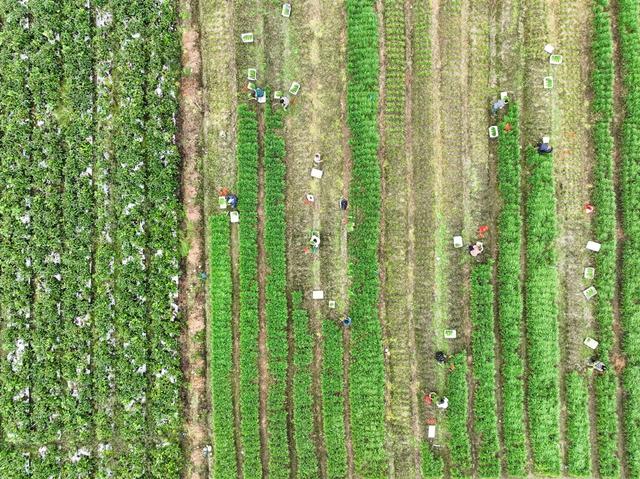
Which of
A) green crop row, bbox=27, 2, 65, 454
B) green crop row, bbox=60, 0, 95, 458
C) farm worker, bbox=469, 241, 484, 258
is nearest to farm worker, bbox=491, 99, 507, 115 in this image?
farm worker, bbox=469, 241, 484, 258

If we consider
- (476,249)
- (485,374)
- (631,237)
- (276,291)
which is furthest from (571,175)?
(276,291)

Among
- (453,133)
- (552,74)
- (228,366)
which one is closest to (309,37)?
(453,133)

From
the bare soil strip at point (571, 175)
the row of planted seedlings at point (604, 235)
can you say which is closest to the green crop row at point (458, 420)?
the bare soil strip at point (571, 175)

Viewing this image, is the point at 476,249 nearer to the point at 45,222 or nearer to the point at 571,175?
the point at 571,175

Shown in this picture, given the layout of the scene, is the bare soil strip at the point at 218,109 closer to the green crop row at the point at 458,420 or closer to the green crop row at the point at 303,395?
the green crop row at the point at 303,395

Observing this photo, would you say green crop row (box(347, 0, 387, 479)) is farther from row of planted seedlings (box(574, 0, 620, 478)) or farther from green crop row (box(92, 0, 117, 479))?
green crop row (box(92, 0, 117, 479))

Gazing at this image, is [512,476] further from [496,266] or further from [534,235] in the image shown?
[534,235]

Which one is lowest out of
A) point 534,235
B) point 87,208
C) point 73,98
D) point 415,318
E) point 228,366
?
point 228,366
